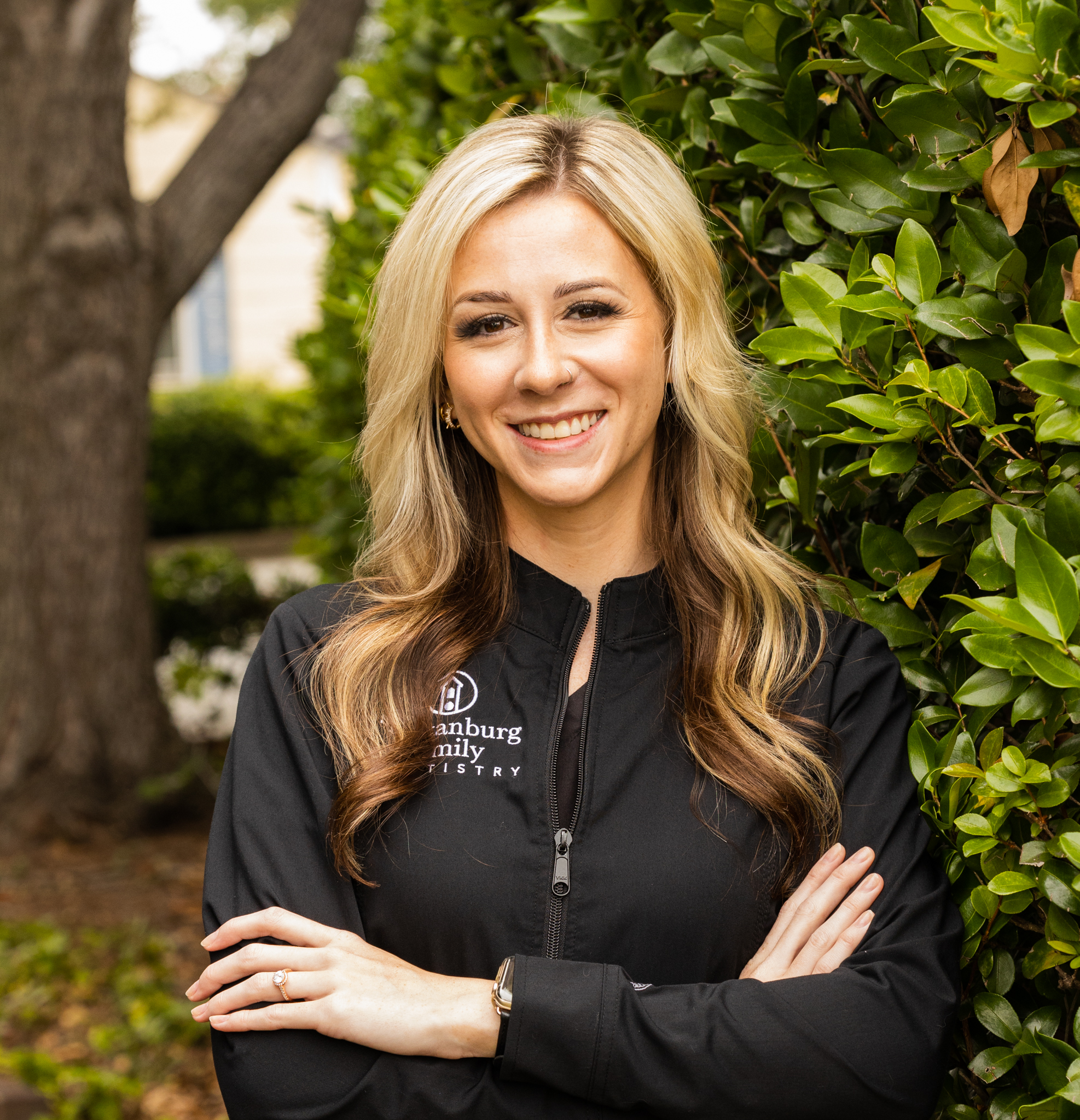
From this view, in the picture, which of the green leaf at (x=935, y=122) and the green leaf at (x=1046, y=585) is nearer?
the green leaf at (x=1046, y=585)

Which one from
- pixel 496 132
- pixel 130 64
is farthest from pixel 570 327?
pixel 130 64

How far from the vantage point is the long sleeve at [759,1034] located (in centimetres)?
176

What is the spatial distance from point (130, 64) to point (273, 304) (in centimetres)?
2012

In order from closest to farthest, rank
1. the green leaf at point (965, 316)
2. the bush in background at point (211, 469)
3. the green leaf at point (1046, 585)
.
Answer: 1. the green leaf at point (1046, 585)
2. the green leaf at point (965, 316)
3. the bush in background at point (211, 469)

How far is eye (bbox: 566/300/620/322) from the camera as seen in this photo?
213cm

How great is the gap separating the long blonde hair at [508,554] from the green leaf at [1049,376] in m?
0.73

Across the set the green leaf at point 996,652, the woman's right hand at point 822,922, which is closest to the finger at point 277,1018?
the woman's right hand at point 822,922

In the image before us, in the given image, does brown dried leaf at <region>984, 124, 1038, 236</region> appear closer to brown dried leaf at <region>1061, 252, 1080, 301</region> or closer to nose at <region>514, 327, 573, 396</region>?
brown dried leaf at <region>1061, 252, 1080, 301</region>

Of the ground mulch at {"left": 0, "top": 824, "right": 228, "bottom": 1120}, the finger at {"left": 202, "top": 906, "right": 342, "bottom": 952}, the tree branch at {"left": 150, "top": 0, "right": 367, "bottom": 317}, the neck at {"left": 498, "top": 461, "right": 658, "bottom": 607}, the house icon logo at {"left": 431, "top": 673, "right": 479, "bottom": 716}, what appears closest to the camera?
the finger at {"left": 202, "top": 906, "right": 342, "bottom": 952}

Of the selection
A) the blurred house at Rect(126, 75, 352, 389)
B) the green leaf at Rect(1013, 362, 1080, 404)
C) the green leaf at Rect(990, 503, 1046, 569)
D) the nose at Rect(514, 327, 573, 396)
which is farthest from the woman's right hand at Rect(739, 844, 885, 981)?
the blurred house at Rect(126, 75, 352, 389)

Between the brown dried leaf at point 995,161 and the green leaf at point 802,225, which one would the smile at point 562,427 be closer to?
the green leaf at point 802,225

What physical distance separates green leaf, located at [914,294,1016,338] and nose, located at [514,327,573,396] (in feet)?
2.12

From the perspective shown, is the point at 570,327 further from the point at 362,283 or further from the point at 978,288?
the point at 362,283

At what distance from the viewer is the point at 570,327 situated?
2141 mm
